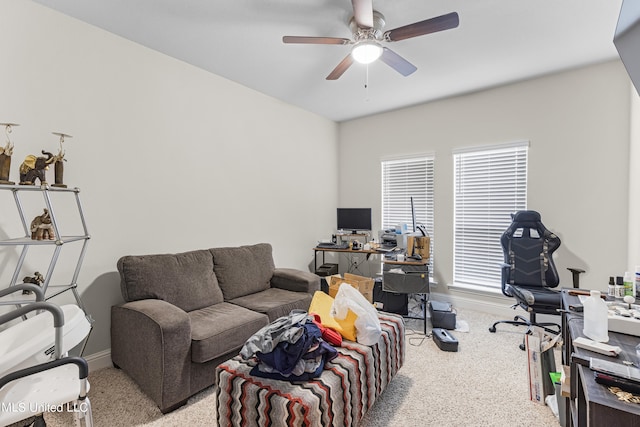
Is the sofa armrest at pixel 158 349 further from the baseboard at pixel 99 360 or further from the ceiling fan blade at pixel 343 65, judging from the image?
the ceiling fan blade at pixel 343 65

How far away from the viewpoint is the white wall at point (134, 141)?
210 cm

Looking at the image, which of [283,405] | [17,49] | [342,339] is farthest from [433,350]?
[17,49]

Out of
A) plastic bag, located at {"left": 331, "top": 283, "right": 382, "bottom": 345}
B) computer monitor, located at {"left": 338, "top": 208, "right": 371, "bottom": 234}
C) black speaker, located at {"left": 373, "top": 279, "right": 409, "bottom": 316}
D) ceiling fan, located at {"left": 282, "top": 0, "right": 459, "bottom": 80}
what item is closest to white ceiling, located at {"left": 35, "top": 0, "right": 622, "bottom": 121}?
ceiling fan, located at {"left": 282, "top": 0, "right": 459, "bottom": 80}

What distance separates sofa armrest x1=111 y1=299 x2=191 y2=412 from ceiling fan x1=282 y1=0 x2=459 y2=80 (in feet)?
6.95

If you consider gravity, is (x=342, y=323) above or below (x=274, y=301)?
above

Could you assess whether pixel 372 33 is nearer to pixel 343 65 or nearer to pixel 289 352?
pixel 343 65

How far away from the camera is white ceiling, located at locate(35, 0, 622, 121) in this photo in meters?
2.11

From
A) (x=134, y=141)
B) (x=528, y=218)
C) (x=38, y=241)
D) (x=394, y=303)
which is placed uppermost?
(x=134, y=141)

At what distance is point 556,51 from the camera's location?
8.86 feet

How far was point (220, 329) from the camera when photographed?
2111 mm

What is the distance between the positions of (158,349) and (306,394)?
43.8 inches

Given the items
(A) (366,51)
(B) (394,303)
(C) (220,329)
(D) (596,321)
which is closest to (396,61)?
(A) (366,51)

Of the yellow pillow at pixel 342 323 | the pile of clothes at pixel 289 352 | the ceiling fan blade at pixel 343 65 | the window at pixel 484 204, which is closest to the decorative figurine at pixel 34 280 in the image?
the pile of clothes at pixel 289 352

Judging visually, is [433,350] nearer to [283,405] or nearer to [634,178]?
[283,405]
